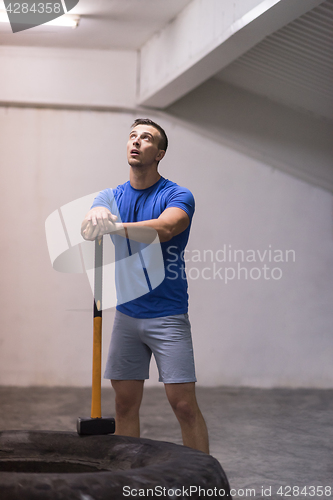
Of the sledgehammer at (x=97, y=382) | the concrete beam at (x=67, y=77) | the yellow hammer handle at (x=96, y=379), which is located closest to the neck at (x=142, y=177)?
the sledgehammer at (x=97, y=382)

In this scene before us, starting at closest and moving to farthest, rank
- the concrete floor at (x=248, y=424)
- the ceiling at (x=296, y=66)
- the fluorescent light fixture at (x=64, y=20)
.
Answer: the concrete floor at (x=248, y=424)
the ceiling at (x=296, y=66)
the fluorescent light fixture at (x=64, y=20)

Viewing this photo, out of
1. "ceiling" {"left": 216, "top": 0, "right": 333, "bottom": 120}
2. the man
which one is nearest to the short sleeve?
the man

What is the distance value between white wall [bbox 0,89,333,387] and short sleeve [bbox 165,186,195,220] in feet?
8.24

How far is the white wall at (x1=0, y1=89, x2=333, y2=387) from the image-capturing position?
417 cm

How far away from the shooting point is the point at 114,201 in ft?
6.31

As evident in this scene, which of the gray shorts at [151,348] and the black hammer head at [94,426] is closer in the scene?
the black hammer head at [94,426]

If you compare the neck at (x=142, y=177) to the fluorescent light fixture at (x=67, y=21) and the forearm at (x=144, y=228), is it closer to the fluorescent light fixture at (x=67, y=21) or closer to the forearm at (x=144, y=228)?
the forearm at (x=144, y=228)

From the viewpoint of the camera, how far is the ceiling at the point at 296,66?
3.18 m

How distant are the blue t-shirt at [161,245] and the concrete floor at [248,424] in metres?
0.92

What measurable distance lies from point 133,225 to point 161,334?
419 millimetres

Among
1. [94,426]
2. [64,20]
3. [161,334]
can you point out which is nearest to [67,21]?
[64,20]

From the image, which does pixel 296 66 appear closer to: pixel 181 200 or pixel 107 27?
pixel 107 27

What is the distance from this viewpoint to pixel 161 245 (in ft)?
5.80

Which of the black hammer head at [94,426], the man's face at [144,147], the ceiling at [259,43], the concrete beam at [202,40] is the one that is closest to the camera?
the black hammer head at [94,426]
